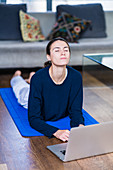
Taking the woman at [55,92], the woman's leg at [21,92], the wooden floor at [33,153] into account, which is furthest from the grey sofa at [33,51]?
the woman at [55,92]

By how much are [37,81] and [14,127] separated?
0.44 meters

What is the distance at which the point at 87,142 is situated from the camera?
1917mm

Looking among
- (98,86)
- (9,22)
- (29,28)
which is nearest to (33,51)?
(29,28)

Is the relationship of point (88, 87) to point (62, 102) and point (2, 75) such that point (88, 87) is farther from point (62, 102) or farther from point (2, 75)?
point (2, 75)

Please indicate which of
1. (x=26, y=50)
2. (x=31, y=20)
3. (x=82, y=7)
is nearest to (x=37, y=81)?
(x=26, y=50)

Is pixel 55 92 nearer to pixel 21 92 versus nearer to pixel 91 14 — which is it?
pixel 21 92

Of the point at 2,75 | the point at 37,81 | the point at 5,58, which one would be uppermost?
the point at 37,81

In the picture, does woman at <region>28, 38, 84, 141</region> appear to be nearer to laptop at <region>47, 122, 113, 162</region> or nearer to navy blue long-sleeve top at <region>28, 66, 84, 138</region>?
navy blue long-sleeve top at <region>28, 66, 84, 138</region>

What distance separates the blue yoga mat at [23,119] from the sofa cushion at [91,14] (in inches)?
66.6

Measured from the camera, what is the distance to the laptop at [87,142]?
1.85 meters

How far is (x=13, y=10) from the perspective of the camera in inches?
165

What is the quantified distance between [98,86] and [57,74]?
1.08 metres

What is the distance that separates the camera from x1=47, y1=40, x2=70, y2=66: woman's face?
2.25 meters

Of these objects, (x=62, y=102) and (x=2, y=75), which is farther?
(x=2, y=75)
